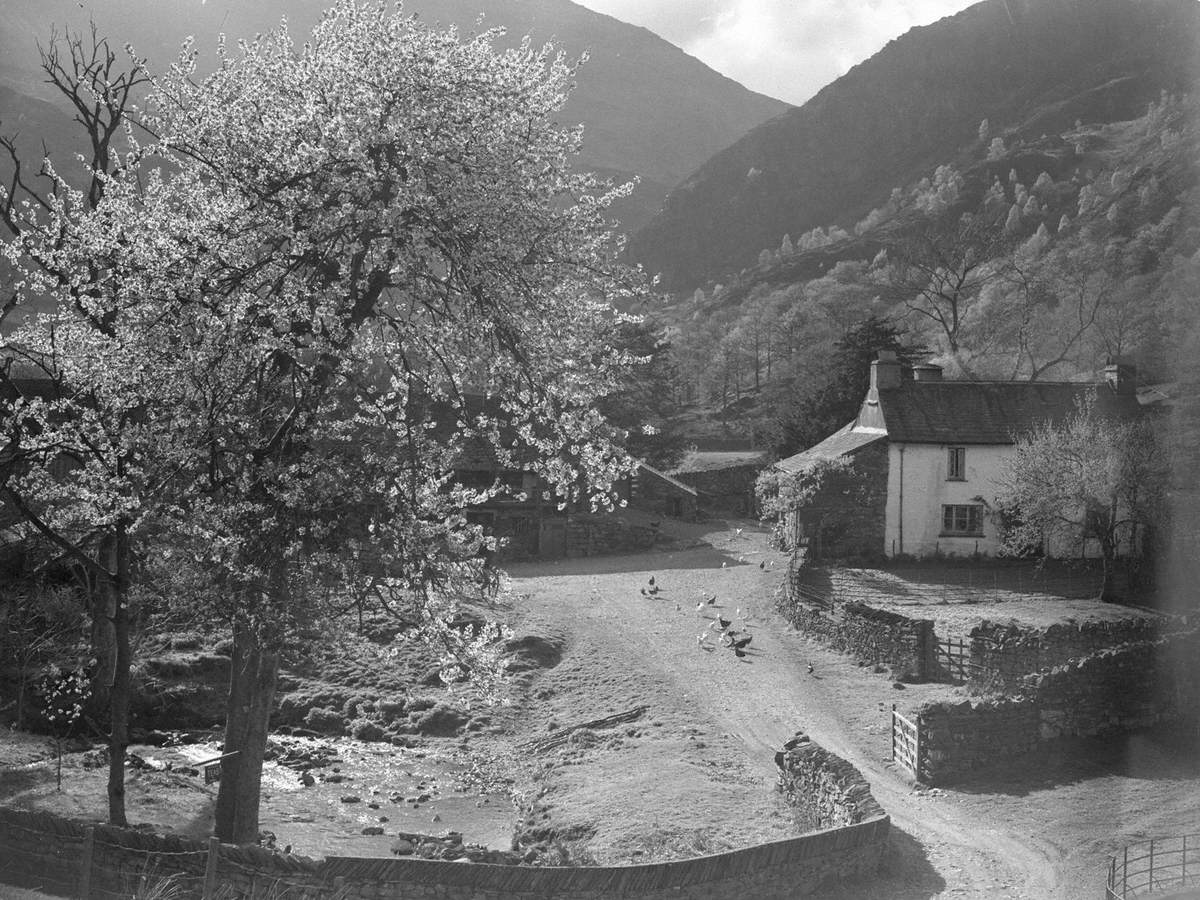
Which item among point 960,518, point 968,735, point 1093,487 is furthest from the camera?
point 960,518

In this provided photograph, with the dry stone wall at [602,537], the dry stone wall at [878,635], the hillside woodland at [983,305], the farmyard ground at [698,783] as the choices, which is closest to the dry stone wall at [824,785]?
the farmyard ground at [698,783]

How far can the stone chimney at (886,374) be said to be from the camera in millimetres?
45188

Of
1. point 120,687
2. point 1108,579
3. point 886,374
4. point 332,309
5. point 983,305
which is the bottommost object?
point 120,687

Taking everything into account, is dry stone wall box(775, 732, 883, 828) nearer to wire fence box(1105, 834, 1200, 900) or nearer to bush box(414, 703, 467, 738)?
wire fence box(1105, 834, 1200, 900)

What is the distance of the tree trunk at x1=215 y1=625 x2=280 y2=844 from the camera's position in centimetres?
1608

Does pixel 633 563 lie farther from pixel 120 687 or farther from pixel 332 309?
pixel 332 309

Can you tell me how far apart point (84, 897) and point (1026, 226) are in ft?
625

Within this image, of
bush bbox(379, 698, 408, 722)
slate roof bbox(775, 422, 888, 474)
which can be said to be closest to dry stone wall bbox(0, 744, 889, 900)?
bush bbox(379, 698, 408, 722)

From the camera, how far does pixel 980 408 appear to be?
4481cm

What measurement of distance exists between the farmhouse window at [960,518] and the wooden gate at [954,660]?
50.6 ft

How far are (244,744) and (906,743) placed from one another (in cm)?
1229

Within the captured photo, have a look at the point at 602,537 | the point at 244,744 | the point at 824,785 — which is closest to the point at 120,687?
the point at 244,744

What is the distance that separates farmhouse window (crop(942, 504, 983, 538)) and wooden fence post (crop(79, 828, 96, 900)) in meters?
35.8

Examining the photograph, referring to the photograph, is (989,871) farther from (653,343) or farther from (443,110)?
(653,343)
